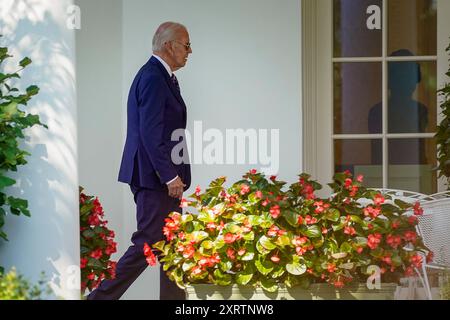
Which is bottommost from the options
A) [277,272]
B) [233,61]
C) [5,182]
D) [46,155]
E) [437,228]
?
[277,272]

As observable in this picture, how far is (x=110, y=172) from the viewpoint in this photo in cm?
664

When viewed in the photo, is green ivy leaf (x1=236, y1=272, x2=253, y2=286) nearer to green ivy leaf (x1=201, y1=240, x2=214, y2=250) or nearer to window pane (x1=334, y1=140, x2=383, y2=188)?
green ivy leaf (x1=201, y1=240, x2=214, y2=250)

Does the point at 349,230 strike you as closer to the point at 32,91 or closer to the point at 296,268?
the point at 296,268

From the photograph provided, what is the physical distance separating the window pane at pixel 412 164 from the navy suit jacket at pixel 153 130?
1630 millimetres

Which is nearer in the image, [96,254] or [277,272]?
[277,272]

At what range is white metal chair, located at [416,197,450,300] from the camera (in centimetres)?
541

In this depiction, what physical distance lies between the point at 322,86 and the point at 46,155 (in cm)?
285

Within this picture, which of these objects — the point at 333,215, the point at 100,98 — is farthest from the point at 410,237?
the point at 100,98

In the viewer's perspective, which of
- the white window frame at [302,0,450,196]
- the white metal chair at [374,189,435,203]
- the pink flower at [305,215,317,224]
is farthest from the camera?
the white window frame at [302,0,450,196]

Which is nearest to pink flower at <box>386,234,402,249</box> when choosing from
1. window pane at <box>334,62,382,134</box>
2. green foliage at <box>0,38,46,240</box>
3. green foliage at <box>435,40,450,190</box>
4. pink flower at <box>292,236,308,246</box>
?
pink flower at <box>292,236,308,246</box>

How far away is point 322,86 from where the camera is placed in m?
6.75

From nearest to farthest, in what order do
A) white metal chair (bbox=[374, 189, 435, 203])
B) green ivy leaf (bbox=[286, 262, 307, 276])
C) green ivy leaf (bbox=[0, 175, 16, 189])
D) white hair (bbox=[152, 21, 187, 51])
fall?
1. green ivy leaf (bbox=[0, 175, 16, 189])
2. green ivy leaf (bbox=[286, 262, 307, 276])
3. white metal chair (bbox=[374, 189, 435, 203])
4. white hair (bbox=[152, 21, 187, 51])

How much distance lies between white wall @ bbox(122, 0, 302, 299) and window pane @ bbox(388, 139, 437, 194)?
0.75 m

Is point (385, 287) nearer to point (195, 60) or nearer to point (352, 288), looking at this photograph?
point (352, 288)
